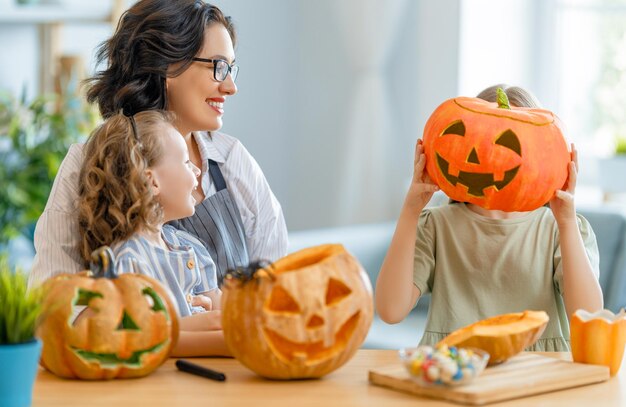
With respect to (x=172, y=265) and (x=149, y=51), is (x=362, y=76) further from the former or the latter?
(x=172, y=265)

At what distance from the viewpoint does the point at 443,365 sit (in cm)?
121

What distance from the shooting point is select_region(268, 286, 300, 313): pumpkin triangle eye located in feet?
4.14

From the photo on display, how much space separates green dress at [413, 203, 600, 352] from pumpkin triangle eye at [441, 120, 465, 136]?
17.3 inches

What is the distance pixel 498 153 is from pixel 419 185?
0.21 meters

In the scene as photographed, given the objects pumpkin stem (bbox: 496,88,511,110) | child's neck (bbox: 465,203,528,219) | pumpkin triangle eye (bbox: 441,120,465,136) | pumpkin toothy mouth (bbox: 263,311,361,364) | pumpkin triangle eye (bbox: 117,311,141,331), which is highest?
pumpkin stem (bbox: 496,88,511,110)

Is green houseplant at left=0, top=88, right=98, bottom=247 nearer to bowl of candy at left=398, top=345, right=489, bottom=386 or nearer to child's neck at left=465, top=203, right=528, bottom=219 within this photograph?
child's neck at left=465, top=203, right=528, bottom=219

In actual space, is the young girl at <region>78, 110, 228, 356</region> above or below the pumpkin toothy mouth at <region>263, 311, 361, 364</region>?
above

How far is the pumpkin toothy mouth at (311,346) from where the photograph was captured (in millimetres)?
1260

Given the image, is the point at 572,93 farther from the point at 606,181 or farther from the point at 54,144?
the point at 54,144

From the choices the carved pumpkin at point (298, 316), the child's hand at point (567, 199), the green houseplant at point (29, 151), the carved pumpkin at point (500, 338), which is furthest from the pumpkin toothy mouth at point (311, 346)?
the green houseplant at point (29, 151)

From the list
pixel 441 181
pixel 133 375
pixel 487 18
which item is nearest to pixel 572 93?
pixel 487 18

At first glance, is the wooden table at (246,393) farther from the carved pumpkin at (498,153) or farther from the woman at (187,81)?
the woman at (187,81)

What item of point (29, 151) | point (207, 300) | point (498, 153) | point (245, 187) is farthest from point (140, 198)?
point (29, 151)

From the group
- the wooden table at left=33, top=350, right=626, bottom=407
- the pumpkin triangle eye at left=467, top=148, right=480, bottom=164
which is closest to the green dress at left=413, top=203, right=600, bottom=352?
the pumpkin triangle eye at left=467, top=148, right=480, bottom=164
